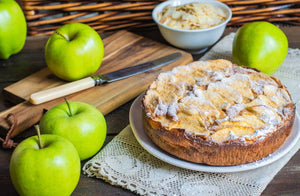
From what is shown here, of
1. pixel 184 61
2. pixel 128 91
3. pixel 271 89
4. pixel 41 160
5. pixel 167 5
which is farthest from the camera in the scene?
pixel 167 5

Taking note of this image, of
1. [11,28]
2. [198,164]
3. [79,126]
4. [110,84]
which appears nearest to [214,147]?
[198,164]

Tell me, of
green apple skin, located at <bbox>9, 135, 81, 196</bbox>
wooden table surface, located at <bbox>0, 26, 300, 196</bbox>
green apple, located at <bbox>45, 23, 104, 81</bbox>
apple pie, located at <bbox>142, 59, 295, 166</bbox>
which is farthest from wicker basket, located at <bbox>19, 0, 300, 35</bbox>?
green apple skin, located at <bbox>9, 135, 81, 196</bbox>

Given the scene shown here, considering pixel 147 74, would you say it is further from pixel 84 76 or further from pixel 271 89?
pixel 271 89

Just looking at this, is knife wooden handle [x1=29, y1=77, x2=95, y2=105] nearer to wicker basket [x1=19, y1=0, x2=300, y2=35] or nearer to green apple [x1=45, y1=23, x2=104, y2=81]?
green apple [x1=45, y1=23, x2=104, y2=81]

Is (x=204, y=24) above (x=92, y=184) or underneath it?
above

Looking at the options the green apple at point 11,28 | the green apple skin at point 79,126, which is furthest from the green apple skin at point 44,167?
the green apple at point 11,28

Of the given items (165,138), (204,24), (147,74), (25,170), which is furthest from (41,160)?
A: (204,24)

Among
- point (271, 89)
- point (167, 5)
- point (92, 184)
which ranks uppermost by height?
point (167, 5)
